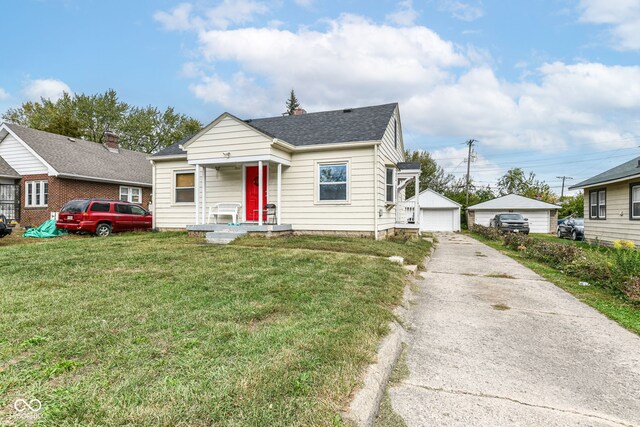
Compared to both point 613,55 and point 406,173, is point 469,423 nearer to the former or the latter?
point 406,173

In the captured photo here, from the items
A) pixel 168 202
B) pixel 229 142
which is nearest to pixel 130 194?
pixel 168 202

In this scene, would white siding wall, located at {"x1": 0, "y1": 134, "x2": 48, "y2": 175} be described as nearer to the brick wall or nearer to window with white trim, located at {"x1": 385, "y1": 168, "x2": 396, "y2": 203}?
the brick wall

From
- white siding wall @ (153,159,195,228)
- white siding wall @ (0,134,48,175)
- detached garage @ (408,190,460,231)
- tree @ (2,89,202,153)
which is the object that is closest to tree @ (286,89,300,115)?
tree @ (2,89,202,153)

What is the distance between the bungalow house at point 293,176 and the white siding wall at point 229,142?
33mm

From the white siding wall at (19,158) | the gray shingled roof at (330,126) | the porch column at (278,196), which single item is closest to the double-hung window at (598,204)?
the gray shingled roof at (330,126)

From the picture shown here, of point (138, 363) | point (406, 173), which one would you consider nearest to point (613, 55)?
point (406, 173)

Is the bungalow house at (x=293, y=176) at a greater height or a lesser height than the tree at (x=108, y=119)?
lesser

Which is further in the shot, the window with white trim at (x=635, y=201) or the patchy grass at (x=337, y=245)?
the window with white trim at (x=635, y=201)

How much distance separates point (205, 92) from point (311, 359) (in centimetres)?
2010

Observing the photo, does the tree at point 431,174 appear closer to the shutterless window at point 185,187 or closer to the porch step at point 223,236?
the shutterless window at point 185,187

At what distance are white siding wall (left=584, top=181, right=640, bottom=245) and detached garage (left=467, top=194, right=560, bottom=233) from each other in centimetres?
1336

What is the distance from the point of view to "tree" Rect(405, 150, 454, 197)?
48.5m

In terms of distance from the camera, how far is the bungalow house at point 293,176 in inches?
426

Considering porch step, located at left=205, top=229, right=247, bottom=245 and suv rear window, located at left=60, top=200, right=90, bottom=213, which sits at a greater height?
suv rear window, located at left=60, top=200, right=90, bottom=213
